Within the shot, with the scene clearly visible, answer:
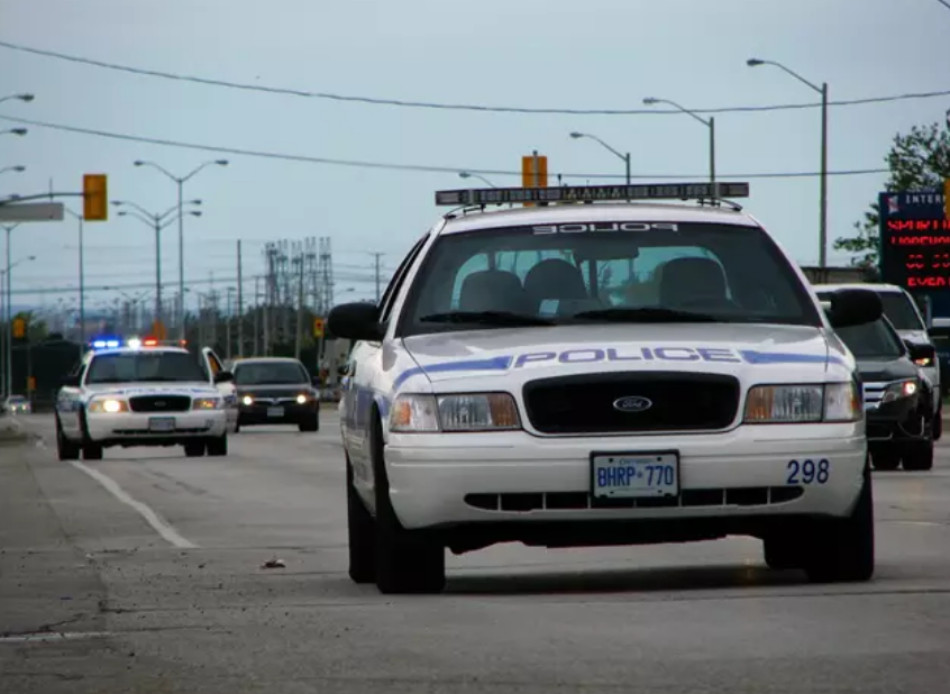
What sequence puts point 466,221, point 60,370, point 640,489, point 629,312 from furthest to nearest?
point 60,370 < point 466,221 < point 629,312 < point 640,489

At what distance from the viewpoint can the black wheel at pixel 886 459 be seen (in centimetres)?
2634

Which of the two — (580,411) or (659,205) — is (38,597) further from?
(659,205)

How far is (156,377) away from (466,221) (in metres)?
23.9

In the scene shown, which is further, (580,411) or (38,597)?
(38,597)

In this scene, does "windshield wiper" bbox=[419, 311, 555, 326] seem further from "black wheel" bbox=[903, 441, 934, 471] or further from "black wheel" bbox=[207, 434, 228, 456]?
"black wheel" bbox=[207, 434, 228, 456]

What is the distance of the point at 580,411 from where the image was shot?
1089 centimetres

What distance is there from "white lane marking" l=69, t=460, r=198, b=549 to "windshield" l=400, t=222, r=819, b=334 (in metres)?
4.36

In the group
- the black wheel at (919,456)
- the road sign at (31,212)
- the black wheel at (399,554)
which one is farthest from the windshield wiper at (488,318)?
the road sign at (31,212)

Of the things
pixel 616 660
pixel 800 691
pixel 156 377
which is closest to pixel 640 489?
pixel 616 660

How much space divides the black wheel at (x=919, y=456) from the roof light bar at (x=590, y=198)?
12590 millimetres

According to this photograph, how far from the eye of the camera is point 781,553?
12.2 m

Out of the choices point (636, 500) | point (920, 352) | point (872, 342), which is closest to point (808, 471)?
point (636, 500)

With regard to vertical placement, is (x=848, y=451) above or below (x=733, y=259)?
below

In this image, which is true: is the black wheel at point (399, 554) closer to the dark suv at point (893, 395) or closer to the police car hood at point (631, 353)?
the police car hood at point (631, 353)
